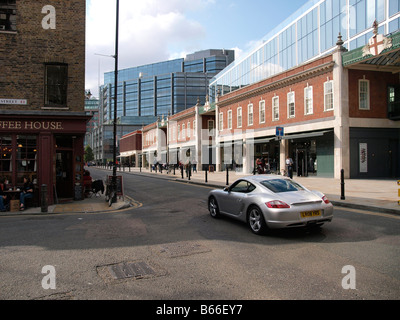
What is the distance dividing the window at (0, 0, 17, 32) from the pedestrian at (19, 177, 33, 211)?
6.58 meters

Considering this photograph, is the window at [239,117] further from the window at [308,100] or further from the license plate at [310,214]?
the license plate at [310,214]

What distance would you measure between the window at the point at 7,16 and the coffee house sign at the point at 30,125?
4.09 m

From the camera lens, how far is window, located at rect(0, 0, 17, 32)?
42.7 feet

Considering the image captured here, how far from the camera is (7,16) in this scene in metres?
13.1

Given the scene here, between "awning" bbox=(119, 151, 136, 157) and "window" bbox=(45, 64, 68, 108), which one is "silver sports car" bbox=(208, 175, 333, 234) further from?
"awning" bbox=(119, 151, 136, 157)

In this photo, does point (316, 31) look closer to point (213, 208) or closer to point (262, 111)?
point (262, 111)

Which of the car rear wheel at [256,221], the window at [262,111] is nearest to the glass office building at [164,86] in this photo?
the window at [262,111]

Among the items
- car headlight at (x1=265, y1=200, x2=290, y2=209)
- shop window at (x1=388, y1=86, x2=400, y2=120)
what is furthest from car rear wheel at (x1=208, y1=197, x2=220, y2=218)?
shop window at (x1=388, y1=86, x2=400, y2=120)

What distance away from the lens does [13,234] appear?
7.39 metres

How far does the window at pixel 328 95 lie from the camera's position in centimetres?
2352

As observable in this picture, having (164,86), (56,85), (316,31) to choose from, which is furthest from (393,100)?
(164,86)
